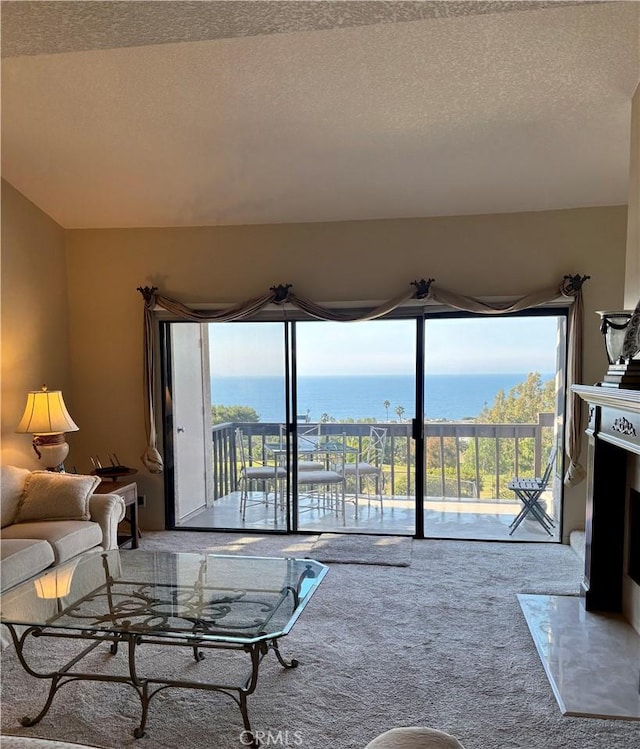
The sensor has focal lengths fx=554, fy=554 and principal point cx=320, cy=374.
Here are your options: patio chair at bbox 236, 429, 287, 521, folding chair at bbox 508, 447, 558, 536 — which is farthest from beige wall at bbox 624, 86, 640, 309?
patio chair at bbox 236, 429, 287, 521

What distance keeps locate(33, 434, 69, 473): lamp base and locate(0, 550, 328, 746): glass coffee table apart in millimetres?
1361

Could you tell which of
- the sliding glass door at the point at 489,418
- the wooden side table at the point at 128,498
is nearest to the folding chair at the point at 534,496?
the sliding glass door at the point at 489,418

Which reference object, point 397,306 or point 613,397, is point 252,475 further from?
point 613,397

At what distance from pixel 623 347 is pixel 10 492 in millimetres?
3826

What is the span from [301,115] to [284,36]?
23.8 inches

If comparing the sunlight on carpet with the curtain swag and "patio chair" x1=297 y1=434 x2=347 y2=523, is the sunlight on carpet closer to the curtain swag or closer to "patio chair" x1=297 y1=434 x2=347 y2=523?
"patio chair" x1=297 y1=434 x2=347 y2=523

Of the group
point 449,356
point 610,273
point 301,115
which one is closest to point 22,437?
point 301,115

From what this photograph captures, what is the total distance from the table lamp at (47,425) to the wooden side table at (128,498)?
408 mm

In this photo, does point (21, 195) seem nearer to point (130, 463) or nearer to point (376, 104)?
point (130, 463)

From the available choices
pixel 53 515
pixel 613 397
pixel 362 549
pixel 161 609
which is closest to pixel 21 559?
pixel 53 515

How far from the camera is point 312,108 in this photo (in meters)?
3.38

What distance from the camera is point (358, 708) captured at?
2.38 m

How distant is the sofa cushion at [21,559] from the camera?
300 centimetres

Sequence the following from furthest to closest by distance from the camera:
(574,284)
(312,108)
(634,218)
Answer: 1. (574,284)
2. (312,108)
3. (634,218)
